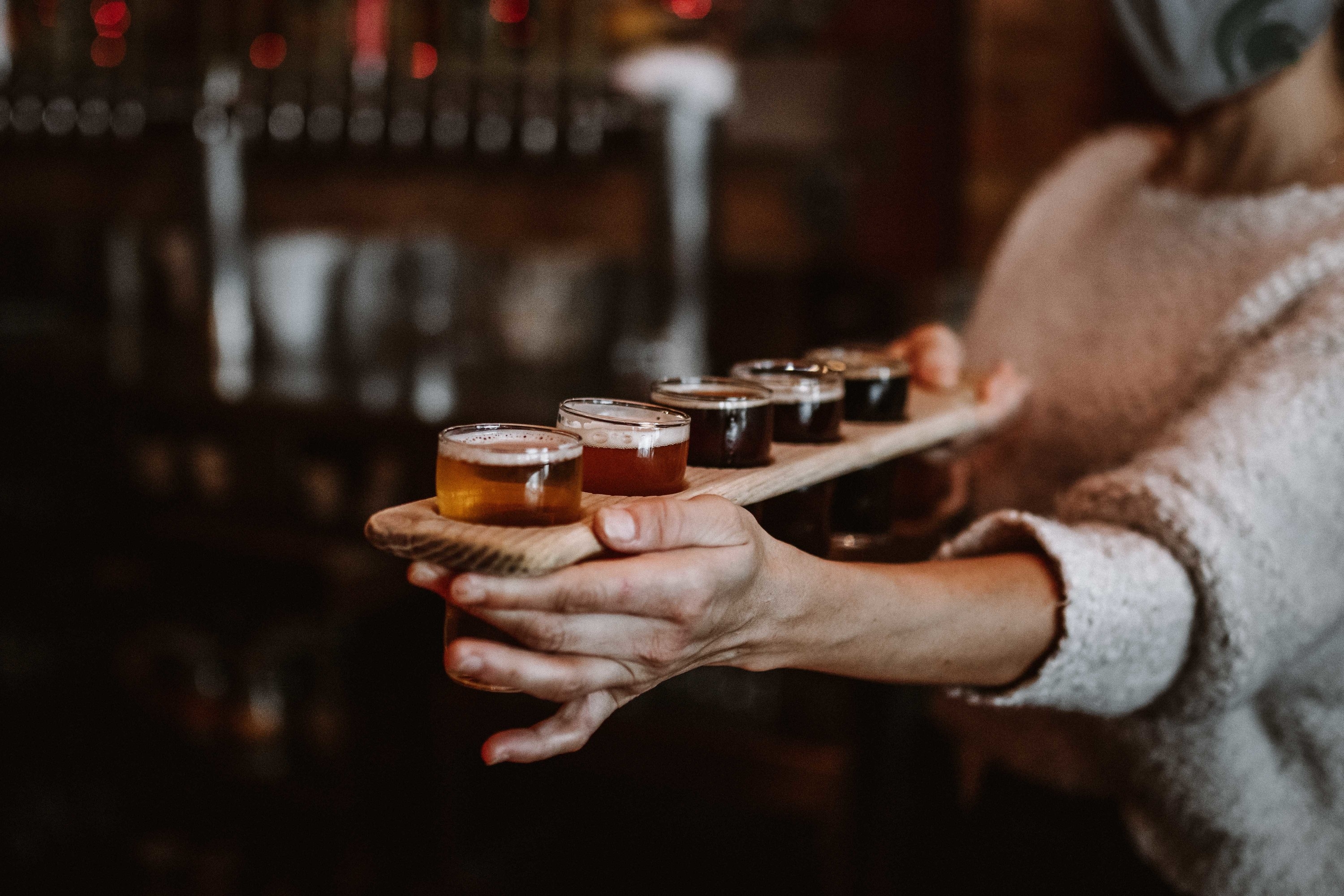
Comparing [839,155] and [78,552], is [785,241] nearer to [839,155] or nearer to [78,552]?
[839,155]

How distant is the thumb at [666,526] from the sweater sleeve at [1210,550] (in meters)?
0.43

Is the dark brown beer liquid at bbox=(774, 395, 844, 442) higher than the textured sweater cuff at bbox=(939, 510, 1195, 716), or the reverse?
the dark brown beer liquid at bbox=(774, 395, 844, 442)

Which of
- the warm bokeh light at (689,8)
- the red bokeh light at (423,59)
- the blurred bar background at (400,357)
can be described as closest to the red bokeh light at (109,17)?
the blurred bar background at (400,357)

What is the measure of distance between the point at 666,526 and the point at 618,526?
0.11 feet

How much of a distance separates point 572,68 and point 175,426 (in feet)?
4.79

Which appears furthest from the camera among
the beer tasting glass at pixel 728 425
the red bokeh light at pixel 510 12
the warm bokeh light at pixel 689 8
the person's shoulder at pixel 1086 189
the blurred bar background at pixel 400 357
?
the red bokeh light at pixel 510 12

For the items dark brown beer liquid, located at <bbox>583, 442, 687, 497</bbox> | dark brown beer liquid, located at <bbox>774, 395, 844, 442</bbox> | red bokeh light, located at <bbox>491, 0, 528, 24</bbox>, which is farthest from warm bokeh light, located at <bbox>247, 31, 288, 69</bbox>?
dark brown beer liquid, located at <bbox>583, 442, 687, 497</bbox>

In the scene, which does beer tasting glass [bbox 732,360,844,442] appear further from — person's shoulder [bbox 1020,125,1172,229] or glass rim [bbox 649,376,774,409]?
person's shoulder [bbox 1020,125,1172,229]

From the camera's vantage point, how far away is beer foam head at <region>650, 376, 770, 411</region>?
0.95m

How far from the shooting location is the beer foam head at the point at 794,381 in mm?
1052

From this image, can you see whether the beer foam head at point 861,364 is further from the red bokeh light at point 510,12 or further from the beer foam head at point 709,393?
the red bokeh light at point 510,12

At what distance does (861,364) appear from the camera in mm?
1197

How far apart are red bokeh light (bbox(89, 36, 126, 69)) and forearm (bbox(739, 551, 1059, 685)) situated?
354 cm

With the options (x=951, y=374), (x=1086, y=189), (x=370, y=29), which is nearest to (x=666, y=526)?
(x=951, y=374)
